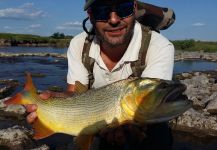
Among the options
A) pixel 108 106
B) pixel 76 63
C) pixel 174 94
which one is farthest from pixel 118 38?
pixel 174 94

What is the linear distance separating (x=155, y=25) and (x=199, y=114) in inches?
197

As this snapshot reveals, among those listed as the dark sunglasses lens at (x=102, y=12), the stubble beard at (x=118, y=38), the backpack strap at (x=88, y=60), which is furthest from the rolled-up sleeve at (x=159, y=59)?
the backpack strap at (x=88, y=60)

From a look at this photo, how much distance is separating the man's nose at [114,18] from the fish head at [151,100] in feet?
4.02

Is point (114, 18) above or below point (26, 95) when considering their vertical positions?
above

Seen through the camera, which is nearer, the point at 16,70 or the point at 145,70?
the point at 145,70

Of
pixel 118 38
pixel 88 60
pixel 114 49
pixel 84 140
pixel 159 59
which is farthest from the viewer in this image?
pixel 88 60

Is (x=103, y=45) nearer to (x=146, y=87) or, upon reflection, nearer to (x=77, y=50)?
(x=77, y=50)

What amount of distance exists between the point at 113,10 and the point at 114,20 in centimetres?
14

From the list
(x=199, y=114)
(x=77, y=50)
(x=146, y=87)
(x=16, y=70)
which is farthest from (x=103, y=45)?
(x=16, y=70)

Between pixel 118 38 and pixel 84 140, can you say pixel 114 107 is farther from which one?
pixel 118 38

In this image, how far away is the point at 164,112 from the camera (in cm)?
404

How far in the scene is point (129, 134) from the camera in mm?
4918

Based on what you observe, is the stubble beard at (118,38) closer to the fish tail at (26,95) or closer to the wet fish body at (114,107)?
the wet fish body at (114,107)

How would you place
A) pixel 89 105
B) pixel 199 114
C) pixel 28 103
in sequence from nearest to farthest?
1. pixel 89 105
2. pixel 28 103
3. pixel 199 114
